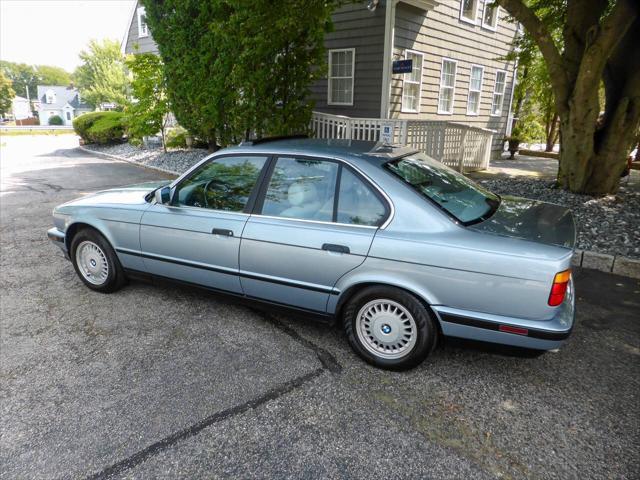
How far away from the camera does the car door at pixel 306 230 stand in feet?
9.98

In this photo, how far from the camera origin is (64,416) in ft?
8.63

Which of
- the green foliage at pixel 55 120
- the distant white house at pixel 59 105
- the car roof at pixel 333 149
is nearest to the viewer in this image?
the car roof at pixel 333 149

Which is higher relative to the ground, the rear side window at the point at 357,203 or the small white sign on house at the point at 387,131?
the small white sign on house at the point at 387,131

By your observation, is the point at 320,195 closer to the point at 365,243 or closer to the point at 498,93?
the point at 365,243

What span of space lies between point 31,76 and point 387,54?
14696 centimetres

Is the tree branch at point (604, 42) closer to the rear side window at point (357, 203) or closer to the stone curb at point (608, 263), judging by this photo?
the stone curb at point (608, 263)

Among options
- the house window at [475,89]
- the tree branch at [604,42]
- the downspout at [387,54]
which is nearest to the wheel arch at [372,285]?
the tree branch at [604,42]

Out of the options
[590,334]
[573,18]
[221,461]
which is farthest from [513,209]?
[573,18]

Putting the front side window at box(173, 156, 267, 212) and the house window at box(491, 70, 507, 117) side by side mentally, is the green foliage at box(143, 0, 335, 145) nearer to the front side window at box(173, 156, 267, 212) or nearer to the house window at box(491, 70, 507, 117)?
the front side window at box(173, 156, 267, 212)

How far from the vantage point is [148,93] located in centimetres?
1386

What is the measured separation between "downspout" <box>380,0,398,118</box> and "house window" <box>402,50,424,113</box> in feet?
3.05

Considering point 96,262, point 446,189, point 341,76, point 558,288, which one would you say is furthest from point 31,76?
point 558,288

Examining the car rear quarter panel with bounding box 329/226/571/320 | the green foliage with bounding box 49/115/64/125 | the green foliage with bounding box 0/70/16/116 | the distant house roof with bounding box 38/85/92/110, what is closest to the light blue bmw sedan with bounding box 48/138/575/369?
the car rear quarter panel with bounding box 329/226/571/320

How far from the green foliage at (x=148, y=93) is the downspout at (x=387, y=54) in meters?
6.65
